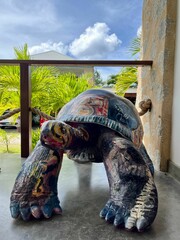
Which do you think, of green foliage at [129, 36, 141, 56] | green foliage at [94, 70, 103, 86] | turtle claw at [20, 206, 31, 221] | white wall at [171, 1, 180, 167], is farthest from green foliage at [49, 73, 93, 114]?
turtle claw at [20, 206, 31, 221]

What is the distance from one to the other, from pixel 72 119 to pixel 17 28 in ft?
27.3

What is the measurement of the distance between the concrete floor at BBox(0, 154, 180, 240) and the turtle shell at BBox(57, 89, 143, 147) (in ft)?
1.30

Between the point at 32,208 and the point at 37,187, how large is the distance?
0.09m

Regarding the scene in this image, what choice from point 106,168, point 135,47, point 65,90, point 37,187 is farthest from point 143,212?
point 135,47

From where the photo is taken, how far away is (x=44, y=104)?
11.7 ft

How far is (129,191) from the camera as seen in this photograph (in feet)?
3.45

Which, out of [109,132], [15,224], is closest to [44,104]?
[109,132]

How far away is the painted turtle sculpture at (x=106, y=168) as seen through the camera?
3.35 ft

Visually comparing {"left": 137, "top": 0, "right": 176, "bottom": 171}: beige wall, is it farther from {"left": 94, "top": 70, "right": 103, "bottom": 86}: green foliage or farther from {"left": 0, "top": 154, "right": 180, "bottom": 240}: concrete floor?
{"left": 94, "top": 70, "right": 103, "bottom": 86}: green foliage

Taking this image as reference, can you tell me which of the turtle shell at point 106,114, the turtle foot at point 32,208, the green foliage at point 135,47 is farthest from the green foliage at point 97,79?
the turtle foot at point 32,208

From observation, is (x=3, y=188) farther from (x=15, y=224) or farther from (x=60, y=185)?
(x=15, y=224)

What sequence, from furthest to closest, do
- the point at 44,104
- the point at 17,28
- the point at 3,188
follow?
the point at 17,28 < the point at 44,104 < the point at 3,188

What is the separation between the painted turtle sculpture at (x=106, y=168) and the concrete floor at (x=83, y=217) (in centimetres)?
4

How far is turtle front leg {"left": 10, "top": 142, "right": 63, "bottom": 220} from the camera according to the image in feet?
3.60
